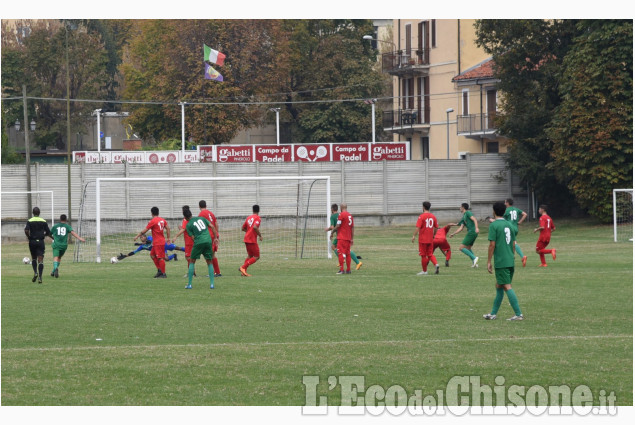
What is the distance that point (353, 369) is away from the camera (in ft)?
35.2

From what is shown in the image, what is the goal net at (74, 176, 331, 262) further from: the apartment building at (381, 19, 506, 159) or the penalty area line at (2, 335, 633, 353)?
the penalty area line at (2, 335, 633, 353)

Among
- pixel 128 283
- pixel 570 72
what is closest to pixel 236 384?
pixel 128 283

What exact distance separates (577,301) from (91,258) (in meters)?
19.1

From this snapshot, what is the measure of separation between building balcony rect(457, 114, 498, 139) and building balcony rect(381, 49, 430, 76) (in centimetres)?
532

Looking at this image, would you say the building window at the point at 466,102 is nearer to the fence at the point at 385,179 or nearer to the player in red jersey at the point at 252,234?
the fence at the point at 385,179

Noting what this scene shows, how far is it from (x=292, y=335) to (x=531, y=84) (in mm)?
36250

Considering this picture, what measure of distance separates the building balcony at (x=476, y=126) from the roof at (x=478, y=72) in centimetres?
229

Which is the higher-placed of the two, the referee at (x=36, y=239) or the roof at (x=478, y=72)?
the roof at (x=478, y=72)

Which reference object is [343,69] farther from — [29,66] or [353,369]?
[353,369]

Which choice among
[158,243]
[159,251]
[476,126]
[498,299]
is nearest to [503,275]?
[498,299]

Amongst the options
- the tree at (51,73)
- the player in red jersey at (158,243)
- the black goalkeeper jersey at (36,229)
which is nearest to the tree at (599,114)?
the player in red jersey at (158,243)

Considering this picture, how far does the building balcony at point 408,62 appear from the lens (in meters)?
63.2

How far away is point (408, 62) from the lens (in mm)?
63938

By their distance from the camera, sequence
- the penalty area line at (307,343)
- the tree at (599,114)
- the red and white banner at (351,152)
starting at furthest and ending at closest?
the red and white banner at (351,152)
the tree at (599,114)
the penalty area line at (307,343)
